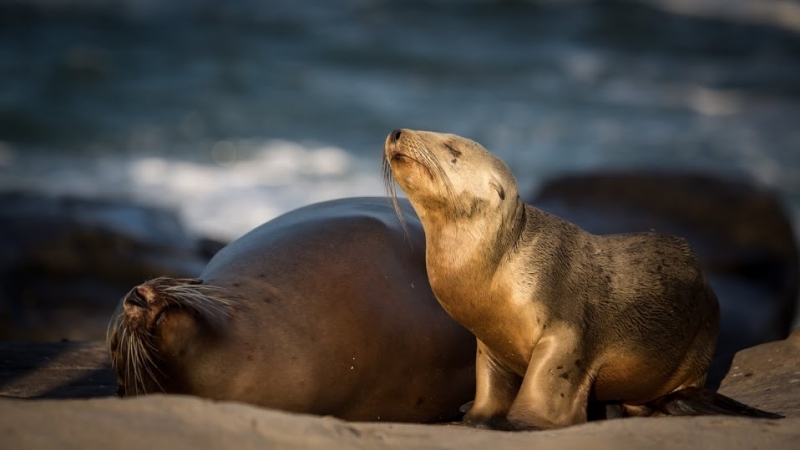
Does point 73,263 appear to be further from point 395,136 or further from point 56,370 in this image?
point 395,136

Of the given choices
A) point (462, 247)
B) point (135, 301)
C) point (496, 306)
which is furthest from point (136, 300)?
point (496, 306)

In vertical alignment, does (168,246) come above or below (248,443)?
below

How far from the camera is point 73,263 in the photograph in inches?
320

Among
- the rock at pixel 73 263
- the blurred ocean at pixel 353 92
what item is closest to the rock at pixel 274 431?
the rock at pixel 73 263

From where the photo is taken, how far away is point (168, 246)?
8297 mm

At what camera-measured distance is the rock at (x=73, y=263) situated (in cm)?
775

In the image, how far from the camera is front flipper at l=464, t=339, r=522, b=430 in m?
4.36

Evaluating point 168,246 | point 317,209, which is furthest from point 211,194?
point 317,209

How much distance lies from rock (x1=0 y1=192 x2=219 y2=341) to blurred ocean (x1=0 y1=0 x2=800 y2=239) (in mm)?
3630

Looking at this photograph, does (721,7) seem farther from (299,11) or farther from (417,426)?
(417,426)

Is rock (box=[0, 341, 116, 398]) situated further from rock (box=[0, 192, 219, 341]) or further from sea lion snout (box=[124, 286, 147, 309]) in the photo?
rock (box=[0, 192, 219, 341])

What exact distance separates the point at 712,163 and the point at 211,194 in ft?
23.4

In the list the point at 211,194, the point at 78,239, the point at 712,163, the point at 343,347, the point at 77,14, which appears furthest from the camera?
the point at 77,14

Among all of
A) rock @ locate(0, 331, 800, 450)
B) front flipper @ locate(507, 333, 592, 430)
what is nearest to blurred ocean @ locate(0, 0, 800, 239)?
front flipper @ locate(507, 333, 592, 430)
